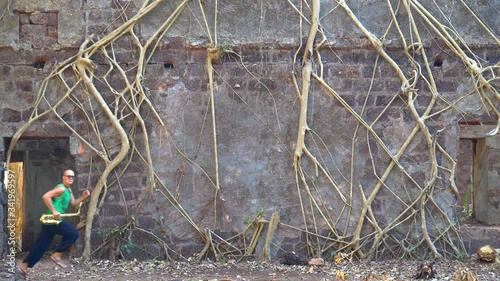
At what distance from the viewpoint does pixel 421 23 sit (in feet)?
28.8

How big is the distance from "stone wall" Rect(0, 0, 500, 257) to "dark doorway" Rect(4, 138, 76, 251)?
184 cm

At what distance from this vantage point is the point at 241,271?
8047mm

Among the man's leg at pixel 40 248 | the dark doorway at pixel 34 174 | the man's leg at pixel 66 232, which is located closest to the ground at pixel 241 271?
the man's leg at pixel 40 248

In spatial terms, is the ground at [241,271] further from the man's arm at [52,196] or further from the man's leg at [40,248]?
the man's arm at [52,196]

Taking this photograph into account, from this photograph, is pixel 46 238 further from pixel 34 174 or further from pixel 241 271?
pixel 34 174

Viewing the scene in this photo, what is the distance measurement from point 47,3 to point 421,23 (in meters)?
3.96

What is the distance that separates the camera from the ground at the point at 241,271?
25.1 feet

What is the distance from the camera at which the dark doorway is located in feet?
33.9

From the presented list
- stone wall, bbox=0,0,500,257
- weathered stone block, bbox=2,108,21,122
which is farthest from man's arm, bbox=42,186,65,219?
weathered stone block, bbox=2,108,21,122

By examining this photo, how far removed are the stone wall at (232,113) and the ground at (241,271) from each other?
1.10 ft

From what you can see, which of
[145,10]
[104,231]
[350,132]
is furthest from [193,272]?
[145,10]

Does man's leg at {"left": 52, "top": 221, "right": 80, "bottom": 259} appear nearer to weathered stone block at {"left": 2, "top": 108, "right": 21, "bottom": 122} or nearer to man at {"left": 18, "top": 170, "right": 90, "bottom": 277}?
man at {"left": 18, "top": 170, "right": 90, "bottom": 277}

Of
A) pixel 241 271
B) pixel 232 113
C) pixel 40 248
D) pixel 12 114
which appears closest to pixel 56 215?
pixel 40 248

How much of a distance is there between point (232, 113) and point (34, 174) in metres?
3.34
